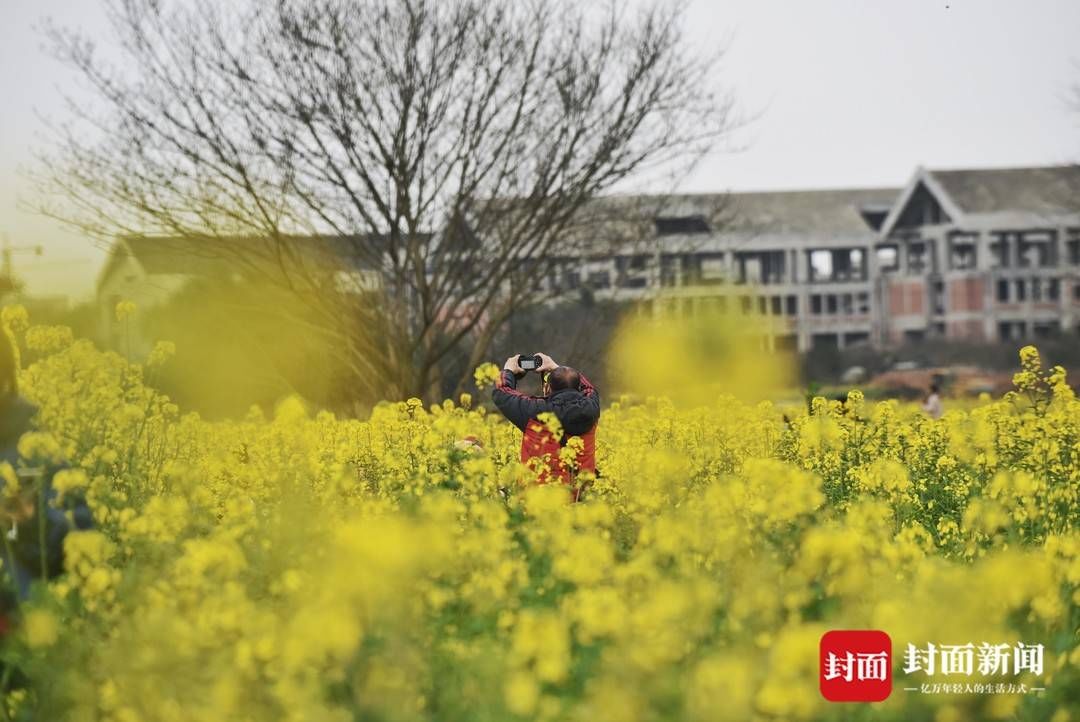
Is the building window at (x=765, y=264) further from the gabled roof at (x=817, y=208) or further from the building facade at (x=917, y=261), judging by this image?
the gabled roof at (x=817, y=208)

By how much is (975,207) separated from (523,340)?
123ft

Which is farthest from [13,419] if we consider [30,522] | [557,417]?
[557,417]

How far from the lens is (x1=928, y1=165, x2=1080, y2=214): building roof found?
49.4m

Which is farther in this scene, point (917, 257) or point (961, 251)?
point (917, 257)

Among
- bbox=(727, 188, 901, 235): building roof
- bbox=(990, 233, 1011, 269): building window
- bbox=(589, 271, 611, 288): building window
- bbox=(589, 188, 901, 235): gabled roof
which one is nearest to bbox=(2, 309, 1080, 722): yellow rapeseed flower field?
bbox=(589, 271, 611, 288): building window

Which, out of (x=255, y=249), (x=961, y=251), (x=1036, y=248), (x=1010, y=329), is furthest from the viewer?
(x=961, y=251)

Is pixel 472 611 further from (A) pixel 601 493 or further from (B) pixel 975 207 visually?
(B) pixel 975 207

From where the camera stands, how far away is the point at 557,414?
730cm

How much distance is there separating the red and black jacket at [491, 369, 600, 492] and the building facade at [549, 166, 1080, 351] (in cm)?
3498

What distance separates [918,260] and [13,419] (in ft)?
166

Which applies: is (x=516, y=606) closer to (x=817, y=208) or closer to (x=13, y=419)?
(x=13, y=419)

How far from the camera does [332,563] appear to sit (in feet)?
11.9

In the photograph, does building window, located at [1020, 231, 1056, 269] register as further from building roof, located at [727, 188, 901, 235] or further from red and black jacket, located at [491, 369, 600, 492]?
red and black jacket, located at [491, 369, 600, 492]

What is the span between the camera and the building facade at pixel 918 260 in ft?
160
